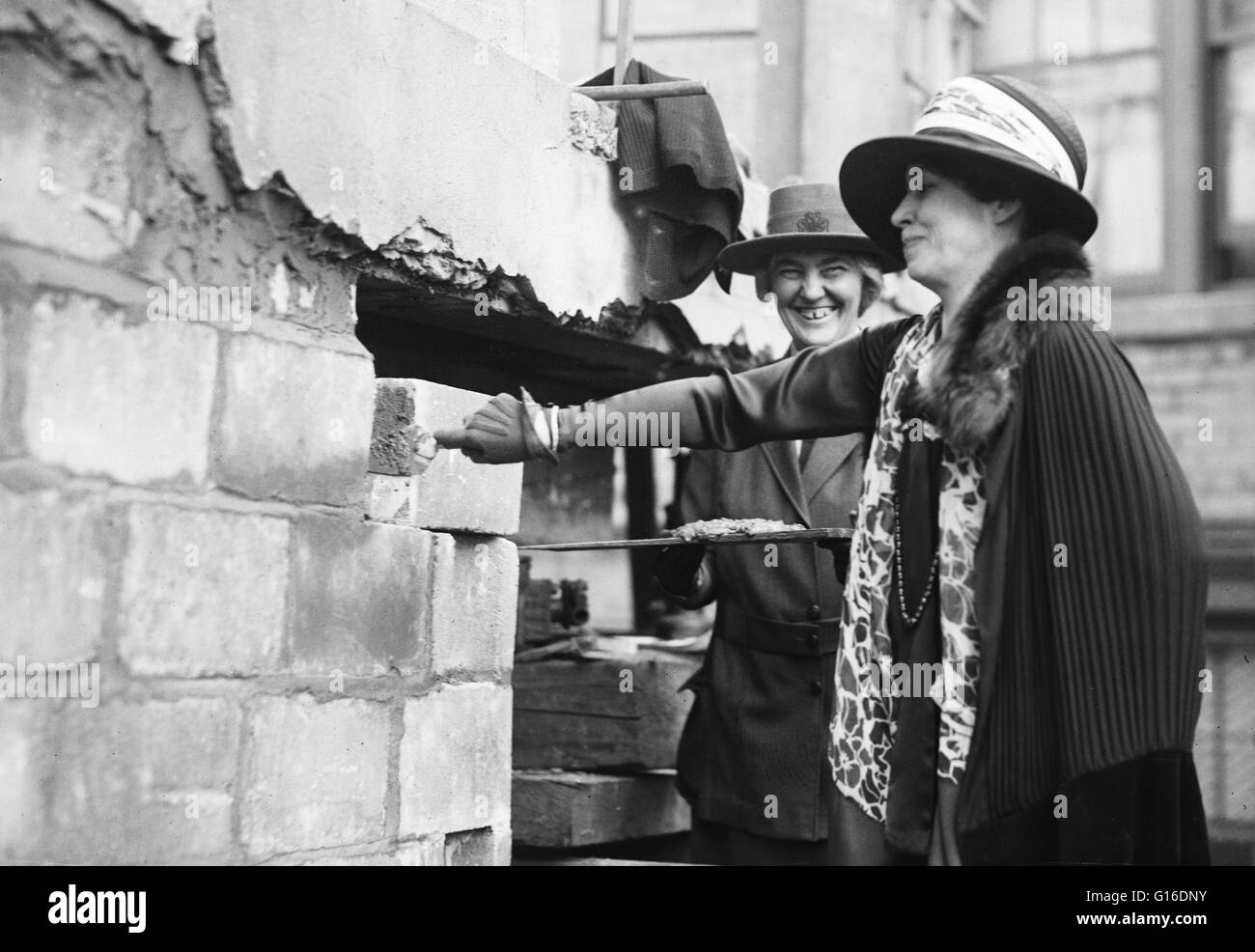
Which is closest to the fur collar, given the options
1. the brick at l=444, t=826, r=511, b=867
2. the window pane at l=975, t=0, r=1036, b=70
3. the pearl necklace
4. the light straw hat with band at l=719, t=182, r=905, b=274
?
the pearl necklace

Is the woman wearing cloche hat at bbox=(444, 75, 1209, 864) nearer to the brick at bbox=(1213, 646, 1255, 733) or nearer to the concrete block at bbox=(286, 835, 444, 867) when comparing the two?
the concrete block at bbox=(286, 835, 444, 867)

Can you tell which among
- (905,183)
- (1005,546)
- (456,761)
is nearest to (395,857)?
(456,761)

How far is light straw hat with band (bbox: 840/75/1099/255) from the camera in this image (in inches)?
107

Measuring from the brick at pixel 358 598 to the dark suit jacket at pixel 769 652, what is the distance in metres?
1.01

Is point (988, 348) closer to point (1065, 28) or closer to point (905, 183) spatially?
point (905, 183)

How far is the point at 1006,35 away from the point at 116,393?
26.9ft

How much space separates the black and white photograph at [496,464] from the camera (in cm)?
248

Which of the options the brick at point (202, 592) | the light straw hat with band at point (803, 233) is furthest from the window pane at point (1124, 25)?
the brick at point (202, 592)

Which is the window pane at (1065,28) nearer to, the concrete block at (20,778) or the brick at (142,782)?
the brick at (142,782)

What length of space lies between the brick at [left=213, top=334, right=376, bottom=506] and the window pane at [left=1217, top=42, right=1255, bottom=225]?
723 centimetres

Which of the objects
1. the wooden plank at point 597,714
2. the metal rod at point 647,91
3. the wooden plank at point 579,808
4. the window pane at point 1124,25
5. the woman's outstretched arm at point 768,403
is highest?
the window pane at point 1124,25

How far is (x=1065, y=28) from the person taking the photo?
966cm

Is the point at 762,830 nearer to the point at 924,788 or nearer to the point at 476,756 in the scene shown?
the point at 476,756
